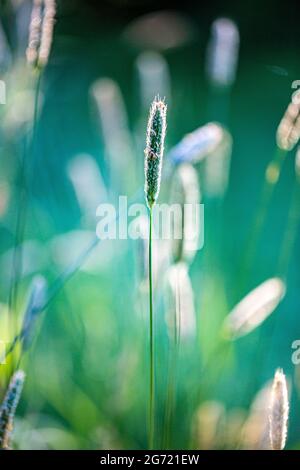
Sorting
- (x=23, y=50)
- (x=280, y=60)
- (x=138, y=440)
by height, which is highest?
(x=280, y=60)

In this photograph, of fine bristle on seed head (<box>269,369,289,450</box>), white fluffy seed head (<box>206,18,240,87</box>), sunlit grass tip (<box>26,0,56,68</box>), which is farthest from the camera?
white fluffy seed head (<box>206,18,240,87</box>)

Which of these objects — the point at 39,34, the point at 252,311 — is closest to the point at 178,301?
the point at 252,311

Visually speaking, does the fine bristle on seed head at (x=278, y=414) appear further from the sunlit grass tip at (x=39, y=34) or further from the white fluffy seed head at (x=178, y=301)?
the sunlit grass tip at (x=39, y=34)

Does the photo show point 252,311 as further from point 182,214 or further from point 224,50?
Result: point 224,50

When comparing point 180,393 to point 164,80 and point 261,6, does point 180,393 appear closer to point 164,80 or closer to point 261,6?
point 164,80

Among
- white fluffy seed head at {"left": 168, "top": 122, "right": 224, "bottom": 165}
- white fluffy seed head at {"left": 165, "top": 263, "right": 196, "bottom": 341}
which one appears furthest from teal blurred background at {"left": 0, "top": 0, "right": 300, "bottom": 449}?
white fluffy seed head at {"left": 168, "top": 122, "right": 224, "bottom": 165}

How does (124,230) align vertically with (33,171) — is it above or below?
below

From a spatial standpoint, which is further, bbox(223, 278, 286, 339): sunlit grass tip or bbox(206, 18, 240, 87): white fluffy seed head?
bbox(206, 18, 240, 87): white fluffy seed head

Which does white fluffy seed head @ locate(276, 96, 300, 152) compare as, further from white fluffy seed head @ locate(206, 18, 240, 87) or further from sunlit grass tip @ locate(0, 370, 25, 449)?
sunlit grass tip @ locate(0, 370, 25, 449)

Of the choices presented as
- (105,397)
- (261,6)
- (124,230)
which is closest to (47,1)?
(124,230)
